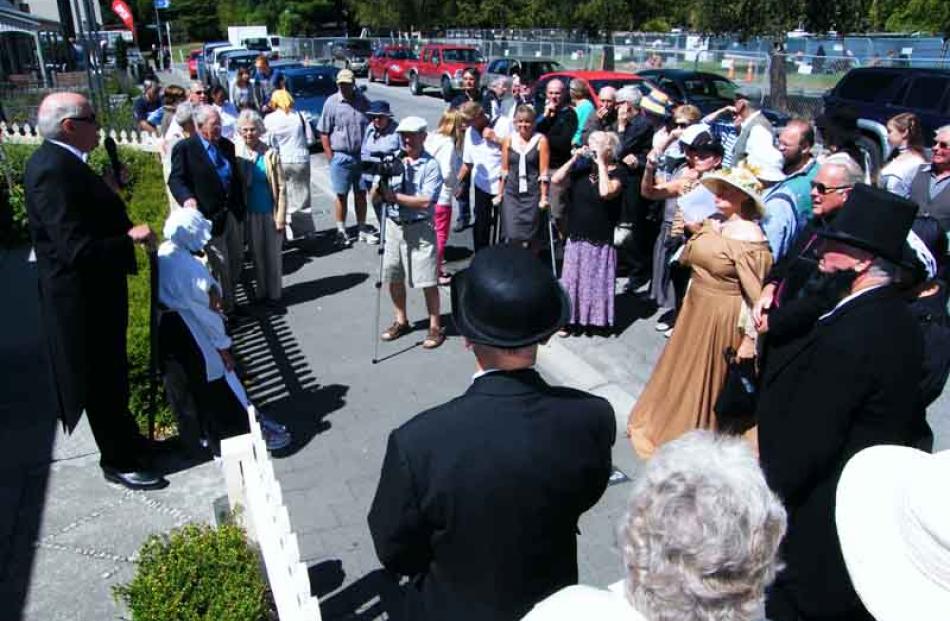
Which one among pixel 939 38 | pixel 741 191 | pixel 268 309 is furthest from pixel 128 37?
pixel 741 191

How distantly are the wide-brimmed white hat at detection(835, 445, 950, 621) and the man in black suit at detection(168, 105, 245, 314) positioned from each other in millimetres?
5407

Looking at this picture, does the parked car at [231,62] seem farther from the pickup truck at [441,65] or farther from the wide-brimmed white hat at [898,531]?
the wide-brimmed white hat at [898,531]

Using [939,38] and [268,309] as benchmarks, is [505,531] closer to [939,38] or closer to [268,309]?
[268,309]

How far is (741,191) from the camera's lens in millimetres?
4172

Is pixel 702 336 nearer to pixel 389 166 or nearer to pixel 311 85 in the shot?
pixel 389 166

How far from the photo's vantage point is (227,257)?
22.3ft

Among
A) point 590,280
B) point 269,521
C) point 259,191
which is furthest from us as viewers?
point 259,191

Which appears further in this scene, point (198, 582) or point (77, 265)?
point (77, 265)

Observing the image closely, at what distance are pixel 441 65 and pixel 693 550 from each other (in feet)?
95.1

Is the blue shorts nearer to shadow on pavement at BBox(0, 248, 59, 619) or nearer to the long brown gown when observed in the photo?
shadow on pavement at BBox(0, 248, 59, 619)

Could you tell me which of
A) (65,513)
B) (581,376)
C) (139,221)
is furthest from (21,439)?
(581,376)

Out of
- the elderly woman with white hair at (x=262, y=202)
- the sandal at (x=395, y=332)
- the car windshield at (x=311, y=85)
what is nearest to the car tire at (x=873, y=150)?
the sandal at (x=395, y=332)

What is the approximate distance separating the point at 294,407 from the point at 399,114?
1983 centimetres

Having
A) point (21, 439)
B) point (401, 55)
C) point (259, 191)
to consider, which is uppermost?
point (401, 55)
